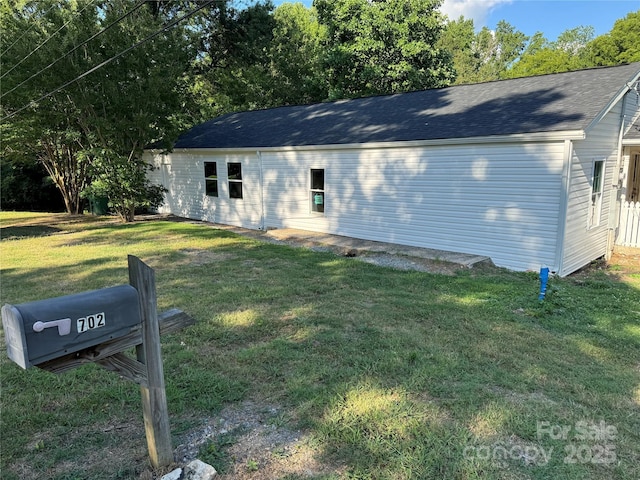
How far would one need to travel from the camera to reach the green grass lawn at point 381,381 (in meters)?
2.64

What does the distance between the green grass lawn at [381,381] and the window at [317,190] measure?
5248 mm

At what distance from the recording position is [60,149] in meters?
16.3

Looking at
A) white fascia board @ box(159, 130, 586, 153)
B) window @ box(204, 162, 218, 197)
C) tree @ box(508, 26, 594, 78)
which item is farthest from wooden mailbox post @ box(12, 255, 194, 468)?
tree @ box(508, 26, 594, 78)

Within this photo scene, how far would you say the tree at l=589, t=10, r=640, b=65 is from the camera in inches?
1110

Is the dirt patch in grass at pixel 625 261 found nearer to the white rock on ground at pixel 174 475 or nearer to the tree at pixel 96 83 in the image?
the white rock on ground at pixel 174 475

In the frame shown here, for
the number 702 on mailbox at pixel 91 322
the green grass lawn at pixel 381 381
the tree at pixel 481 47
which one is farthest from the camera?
the tree at pixel 481 47

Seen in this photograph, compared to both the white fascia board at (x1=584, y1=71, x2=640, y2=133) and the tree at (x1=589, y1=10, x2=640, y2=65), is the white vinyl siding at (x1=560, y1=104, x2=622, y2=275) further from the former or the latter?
the tree at (x1=589, y1=10, x2=640, y2=65)

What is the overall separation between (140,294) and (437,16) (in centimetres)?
2349

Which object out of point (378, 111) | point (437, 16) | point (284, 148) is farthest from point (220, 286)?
point (437, 16)

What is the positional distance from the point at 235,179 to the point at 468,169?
307 inches

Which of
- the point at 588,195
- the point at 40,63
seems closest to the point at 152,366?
the point at 588,195

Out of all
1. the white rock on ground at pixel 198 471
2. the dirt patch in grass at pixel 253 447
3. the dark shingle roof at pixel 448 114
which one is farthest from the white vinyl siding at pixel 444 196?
the white rock on ground at pixel 198 471

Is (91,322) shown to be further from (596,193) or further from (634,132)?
(634,132)

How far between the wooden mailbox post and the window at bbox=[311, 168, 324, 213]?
9638 millimetres
